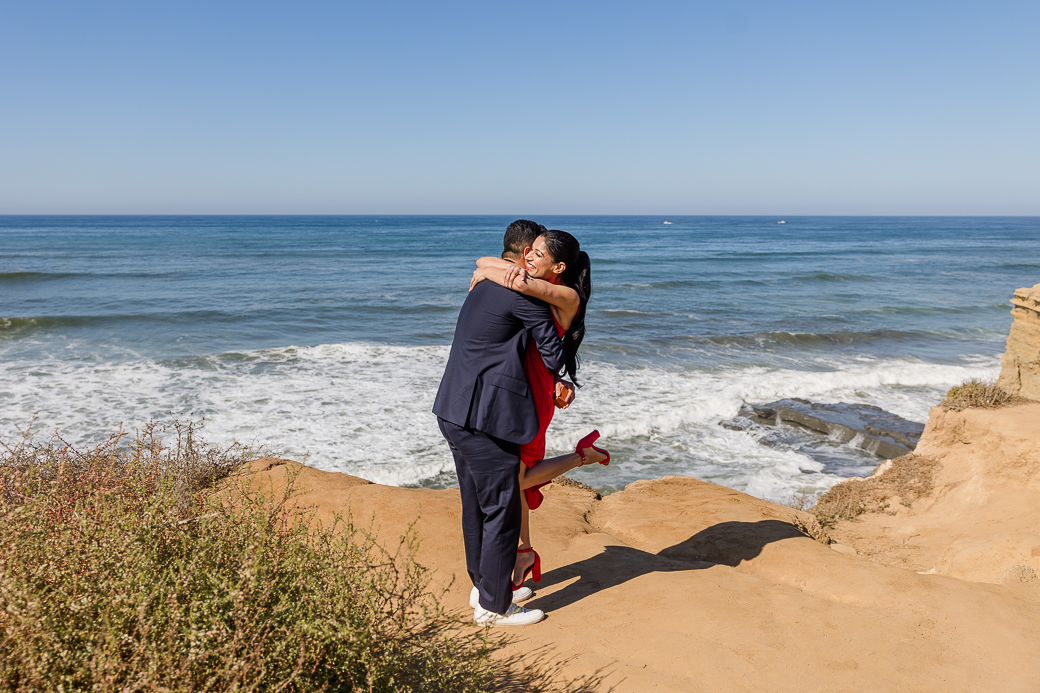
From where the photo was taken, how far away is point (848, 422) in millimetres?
9352

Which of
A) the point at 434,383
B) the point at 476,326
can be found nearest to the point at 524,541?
the point at 476,326

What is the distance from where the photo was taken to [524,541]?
11.5 ft

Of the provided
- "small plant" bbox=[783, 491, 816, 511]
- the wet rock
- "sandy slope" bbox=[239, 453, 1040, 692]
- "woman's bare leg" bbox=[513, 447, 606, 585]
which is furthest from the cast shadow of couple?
the wet rock

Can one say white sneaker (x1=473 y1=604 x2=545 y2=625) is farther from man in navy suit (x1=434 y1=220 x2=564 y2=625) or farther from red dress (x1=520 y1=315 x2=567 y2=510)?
red dress (x1=520 y1=315 x2=567 y2=510)

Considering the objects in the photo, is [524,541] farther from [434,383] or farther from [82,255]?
[82,255]

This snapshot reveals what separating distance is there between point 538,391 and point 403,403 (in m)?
7.09

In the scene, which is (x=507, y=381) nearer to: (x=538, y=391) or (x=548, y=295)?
(x=538, y=391)

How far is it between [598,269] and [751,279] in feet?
24.3

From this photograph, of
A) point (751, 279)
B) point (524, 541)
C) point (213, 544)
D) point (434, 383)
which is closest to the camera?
point (213, 544)

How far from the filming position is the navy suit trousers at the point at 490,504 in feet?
9.73

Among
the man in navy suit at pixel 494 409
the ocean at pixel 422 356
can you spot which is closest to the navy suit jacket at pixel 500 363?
the man in navy suit at pixel 494 409

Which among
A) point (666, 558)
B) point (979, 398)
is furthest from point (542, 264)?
point (979, 398)

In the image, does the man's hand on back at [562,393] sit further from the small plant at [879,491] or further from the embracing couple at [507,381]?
the small plant at [879,491]

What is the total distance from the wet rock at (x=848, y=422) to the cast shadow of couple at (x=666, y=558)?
4693 mm
